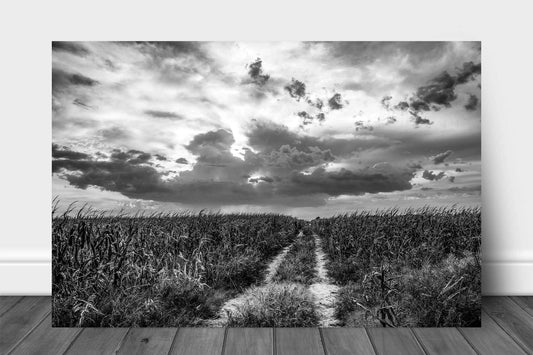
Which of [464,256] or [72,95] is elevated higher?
[72,95]

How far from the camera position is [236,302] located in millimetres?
3316

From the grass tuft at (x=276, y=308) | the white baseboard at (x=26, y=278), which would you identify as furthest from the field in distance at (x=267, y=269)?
the white baseboard at (x=26, y=278)

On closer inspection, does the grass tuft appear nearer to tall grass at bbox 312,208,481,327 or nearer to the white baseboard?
tall grass at bbox 312,208,481,327

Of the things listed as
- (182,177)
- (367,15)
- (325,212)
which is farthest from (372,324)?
(367,15)

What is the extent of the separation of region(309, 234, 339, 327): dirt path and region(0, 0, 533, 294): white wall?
1231mm

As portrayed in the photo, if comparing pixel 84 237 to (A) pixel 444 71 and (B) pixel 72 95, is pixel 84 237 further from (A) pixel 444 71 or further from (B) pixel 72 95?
(A) pixel 444 71

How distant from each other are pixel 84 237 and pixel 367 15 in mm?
2268

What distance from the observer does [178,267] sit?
340 cm

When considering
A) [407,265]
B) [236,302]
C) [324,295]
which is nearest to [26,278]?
[236,302]

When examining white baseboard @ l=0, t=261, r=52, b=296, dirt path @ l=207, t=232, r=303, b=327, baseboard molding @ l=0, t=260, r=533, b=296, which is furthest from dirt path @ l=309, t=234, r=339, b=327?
white baseboard @ l=0, t=261, r=52, b=296

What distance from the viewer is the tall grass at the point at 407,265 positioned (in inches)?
129

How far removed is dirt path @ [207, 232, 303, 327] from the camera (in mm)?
3266

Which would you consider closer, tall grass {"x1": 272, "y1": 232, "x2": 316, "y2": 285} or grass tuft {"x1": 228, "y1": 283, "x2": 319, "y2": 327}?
grass tuft {"x1": 228, "y1": 283, "x2": 319, "y2": 327}

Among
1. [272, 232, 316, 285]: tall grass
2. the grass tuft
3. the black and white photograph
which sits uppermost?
the black and white photograph
